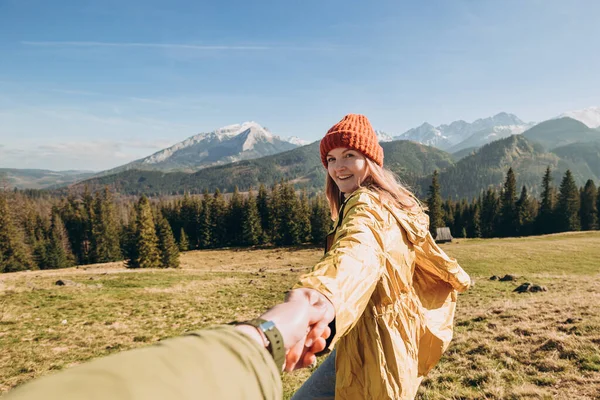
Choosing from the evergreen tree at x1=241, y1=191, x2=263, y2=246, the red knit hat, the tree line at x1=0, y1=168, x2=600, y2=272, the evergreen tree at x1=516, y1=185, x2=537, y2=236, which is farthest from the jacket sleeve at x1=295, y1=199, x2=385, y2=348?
the evergreen tree at x1=516, y1=185, x2=537, y2=236

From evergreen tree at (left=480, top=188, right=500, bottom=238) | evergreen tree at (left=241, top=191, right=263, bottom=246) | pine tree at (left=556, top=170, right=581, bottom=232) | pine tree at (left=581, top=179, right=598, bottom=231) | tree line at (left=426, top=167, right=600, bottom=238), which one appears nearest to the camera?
pine tree at (left=556, top=170, right=581, bottom=232)

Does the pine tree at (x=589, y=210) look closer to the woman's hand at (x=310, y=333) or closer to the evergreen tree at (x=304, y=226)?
the evergreen tree at (x=304, y=226)

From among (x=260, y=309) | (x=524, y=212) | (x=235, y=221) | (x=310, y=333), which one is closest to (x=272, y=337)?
(x=310, y=333)

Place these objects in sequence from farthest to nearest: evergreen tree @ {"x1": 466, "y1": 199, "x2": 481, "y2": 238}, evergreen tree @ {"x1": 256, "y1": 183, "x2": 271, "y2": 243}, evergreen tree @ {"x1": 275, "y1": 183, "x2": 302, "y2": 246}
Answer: evergreen tree @ {"x1": 256, "y1": 183, "x2": 271, "y2": 243} → evergreen tree @ {"x1": 466, "y1": 199, "x2": 481, "y2": 238} → evergreen tree @ {"x1": 275, "y1": 183, "x2": 302, "y2": 246}

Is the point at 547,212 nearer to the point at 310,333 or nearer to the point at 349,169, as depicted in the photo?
the point at 349,169

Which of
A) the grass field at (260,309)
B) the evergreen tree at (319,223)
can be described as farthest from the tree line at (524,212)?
the grass field at (260,309)

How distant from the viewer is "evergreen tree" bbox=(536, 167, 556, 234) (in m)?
71.1

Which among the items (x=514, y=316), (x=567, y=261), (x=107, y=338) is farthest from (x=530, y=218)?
(x=107, y=338)

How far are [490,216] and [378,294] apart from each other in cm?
9047

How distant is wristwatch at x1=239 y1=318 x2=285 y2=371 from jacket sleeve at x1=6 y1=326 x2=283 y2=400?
0.31 ft

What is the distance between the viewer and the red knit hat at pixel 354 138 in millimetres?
3090

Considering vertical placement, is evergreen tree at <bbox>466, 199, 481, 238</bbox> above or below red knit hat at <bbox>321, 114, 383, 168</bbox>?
below

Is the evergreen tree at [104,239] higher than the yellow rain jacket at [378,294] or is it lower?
lower

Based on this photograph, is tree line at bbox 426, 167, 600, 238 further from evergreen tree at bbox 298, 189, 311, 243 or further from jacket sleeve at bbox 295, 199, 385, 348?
jacket sleeve at bbox 295, 199, 385, 348
